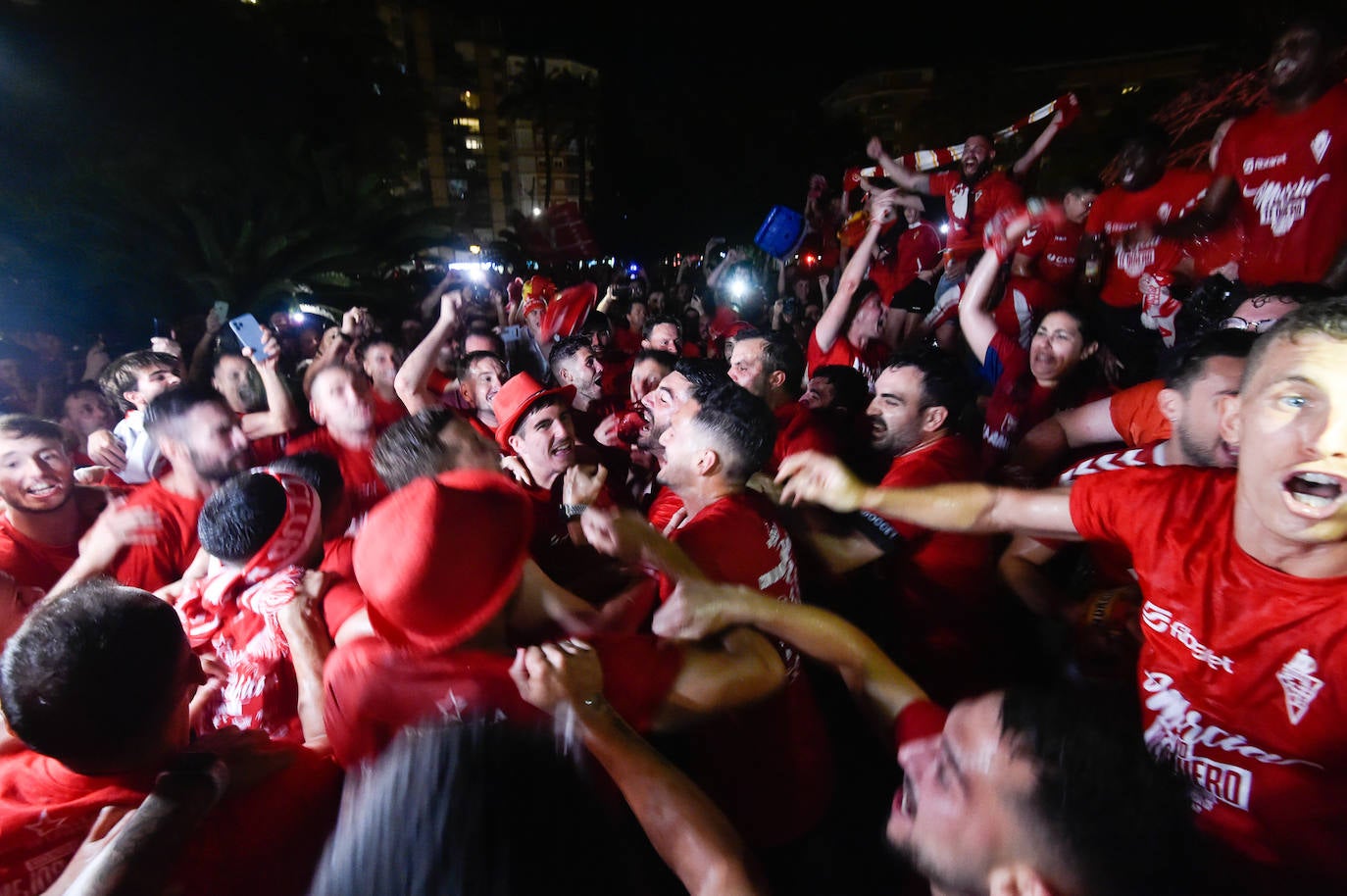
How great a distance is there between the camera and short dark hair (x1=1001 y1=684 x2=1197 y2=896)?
1130 mm

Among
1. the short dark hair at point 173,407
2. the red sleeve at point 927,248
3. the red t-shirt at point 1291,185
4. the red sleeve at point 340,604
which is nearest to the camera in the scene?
the red sleeve at point 340,604

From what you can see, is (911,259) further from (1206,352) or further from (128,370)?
(128,370)

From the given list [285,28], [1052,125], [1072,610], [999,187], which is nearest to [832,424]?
[1072,610]

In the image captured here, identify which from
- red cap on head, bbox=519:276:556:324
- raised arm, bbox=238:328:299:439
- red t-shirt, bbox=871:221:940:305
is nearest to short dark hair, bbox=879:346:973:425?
raised arm, bbox=238:328:299:439

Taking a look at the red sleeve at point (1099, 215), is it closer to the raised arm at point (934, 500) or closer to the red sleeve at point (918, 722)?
the raised arm at point (934, 500)

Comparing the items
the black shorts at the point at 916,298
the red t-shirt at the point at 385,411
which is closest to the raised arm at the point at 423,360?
the red t-shirt at the point at 385,411

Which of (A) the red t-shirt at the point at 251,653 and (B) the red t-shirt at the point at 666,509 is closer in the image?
(A) the red t-shirt at the point at 251,653

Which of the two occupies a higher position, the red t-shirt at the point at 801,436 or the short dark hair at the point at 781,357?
the short dark hair at the point at 781,357

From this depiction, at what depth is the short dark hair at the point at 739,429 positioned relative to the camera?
251cm

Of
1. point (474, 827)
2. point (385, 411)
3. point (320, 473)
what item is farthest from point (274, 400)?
point (474, 827)

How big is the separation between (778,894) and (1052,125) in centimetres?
685

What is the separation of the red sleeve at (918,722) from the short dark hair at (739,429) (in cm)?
103

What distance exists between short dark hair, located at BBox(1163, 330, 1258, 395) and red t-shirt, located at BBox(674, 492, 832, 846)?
64.6 inches

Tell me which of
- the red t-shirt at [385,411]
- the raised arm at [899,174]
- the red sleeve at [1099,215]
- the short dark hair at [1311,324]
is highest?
the raised arm at [899,174]
